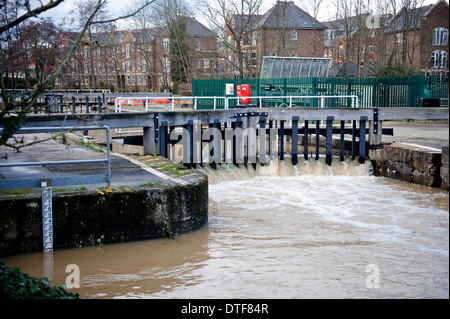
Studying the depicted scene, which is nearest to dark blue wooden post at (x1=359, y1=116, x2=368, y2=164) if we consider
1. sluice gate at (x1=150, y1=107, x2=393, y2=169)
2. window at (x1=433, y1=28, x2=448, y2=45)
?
sluice gate at (x1=150, y1=107, x2=393, y2=169)

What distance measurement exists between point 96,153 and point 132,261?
6149mm

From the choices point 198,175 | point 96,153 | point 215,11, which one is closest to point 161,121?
point 96,153

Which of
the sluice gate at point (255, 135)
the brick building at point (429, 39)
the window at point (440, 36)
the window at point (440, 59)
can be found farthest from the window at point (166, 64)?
the sluice gate at point (255, 135)

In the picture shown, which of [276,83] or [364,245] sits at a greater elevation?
[276,83]

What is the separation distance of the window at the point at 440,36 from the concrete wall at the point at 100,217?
5397 centimetres

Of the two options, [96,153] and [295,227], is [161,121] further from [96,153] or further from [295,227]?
[295,227]

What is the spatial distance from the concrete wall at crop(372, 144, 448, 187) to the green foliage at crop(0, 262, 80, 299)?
1488 centimetres

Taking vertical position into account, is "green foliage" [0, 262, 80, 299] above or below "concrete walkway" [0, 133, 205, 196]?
below

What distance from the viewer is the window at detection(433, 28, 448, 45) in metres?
57.4

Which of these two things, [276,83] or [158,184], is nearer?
[158,184]

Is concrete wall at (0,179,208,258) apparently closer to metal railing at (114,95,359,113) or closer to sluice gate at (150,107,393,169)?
metal railing at (114,95,359,113)

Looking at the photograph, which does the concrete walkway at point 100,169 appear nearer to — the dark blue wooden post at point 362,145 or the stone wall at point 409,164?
the stone wall at point 409,164

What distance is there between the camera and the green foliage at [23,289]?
18.8 ft

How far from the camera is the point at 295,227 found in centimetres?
1275
